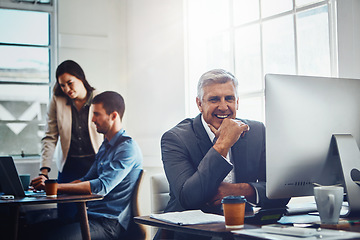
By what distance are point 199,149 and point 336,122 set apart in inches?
26.4

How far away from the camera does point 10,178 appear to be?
2.81 m

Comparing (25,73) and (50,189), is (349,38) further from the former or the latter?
(25,73)

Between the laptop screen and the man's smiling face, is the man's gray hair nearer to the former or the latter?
the man's smiling face

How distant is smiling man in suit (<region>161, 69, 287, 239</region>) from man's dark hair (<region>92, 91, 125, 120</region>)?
1.75m

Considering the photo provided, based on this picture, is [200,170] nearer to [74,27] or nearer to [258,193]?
[258,193]

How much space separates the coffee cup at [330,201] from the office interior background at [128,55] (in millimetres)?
2119

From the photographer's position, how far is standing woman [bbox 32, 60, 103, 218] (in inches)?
156

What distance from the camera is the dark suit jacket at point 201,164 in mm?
1825

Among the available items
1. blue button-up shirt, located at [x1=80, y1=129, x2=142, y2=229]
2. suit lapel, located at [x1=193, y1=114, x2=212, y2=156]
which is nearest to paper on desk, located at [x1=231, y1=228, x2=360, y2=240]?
suit lapel, located at [x1=193, y1=114, x2=212, y2=156]

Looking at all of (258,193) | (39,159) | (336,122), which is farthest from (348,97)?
(39,159)

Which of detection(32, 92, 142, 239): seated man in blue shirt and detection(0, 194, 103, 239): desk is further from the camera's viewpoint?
detection(32, 92, 142, 239): seated man in blue shirt

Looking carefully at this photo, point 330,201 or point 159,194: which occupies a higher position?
point 330,201

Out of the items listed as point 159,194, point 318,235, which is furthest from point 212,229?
point 159,194

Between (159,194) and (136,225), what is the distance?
0.62m
